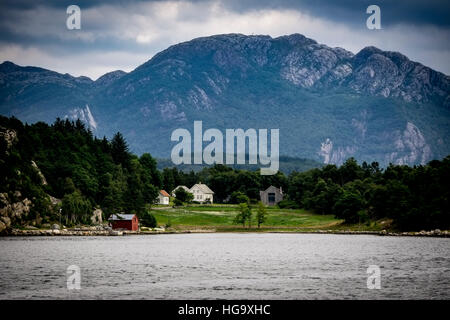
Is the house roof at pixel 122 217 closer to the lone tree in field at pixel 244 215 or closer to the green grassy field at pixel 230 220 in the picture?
the green grassy field at pixel 230 220

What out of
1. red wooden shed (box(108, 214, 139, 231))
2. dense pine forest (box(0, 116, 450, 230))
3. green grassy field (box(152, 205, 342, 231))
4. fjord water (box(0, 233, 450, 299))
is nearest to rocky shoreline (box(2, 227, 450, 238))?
red wooden shed (box(108, 214, 139, 231))

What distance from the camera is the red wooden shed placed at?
141 m

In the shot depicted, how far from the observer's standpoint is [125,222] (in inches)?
5546

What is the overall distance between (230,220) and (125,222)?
3444 cm

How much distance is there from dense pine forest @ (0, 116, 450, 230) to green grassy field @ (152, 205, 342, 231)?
4.92 m

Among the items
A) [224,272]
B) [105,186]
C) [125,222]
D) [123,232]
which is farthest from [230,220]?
[224,272]

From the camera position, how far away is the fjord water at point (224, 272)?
1768 inches

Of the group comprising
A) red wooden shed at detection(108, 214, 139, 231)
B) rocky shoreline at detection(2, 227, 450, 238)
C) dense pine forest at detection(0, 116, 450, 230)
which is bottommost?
rocky shoreline at detection(2, 227, 450, 238)

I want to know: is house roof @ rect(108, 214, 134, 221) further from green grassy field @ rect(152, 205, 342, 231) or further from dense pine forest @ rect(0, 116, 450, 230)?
green grassy field @ rect(152, 205, 342, 231)

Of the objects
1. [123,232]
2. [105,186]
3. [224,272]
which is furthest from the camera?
[105,186]

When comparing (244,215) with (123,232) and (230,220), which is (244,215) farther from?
(123,232)
